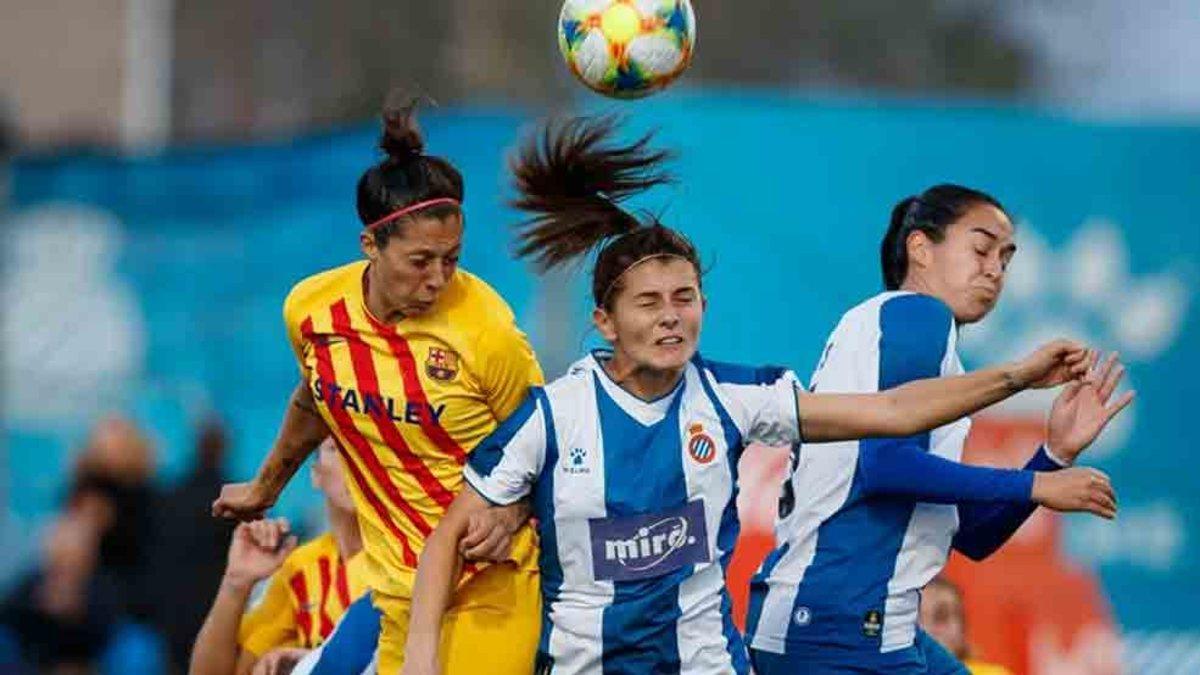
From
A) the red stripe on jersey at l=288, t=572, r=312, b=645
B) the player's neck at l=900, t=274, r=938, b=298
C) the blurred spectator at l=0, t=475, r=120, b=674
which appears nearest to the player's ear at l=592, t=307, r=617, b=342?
the player's neck at l=900, t=274, r=938, b=298

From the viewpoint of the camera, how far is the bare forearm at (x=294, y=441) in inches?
288

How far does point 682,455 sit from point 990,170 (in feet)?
28.9

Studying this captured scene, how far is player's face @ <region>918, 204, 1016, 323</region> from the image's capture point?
707 centimetres

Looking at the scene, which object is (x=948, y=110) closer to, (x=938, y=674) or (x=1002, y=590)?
(x=1002, y=590)

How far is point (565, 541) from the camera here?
657 centimetres

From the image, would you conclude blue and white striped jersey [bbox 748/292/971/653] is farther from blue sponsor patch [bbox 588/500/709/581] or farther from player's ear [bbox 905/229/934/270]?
blue sponsor patch [bbox 588/500/709/581]

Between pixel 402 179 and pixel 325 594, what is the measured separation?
1668 millimetres

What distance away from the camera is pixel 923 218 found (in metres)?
7.16

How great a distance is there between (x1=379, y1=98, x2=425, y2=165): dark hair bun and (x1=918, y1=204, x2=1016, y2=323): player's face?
1.37 metres

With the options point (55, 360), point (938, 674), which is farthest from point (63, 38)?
point (938, 674)

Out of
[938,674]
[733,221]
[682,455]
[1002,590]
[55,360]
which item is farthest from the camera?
[55,360]

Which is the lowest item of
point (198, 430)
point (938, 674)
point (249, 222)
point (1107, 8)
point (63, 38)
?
point (938, 674)

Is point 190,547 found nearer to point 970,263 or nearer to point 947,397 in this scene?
point 970,263

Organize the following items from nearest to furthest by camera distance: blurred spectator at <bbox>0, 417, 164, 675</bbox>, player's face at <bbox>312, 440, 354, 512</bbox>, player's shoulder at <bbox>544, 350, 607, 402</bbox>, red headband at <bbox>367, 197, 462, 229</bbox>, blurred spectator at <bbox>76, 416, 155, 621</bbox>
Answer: player's shoulder at <bbox>544, 350, 607, 402</bbox>
red headband at <bbox>367, 197, 462, 229</bbox>
player's face at <bbox>312, 440, 354, 512</bbox>
blurred spectator at <bbox>0, 417, 164, 675</bbox>
blurred spectator at <bbox>76, 416, 155, 621</bbox>
